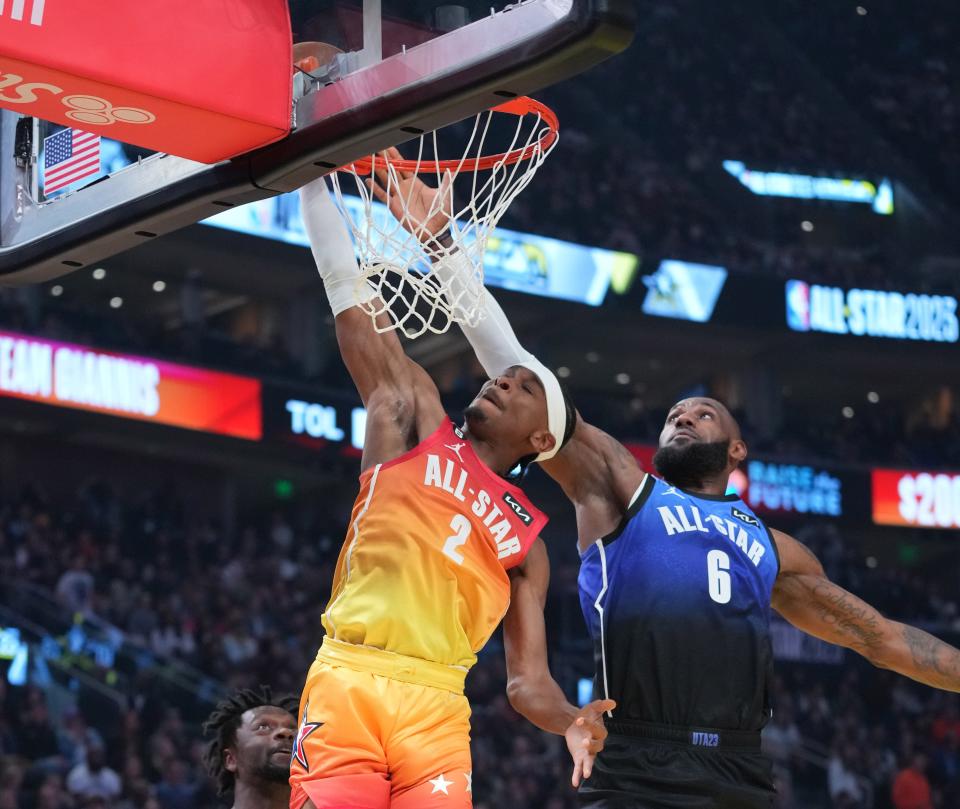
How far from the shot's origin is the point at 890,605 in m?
21.9

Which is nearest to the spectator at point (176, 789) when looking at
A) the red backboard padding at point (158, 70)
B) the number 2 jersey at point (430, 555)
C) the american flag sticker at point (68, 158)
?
the number 2 jersey at point (430, 555)

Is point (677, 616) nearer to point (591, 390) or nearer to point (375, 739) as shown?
point (375, 739)

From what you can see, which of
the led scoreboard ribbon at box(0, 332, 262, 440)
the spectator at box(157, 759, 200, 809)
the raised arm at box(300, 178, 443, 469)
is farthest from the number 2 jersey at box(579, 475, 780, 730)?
the led scoreboard ribbon at box(0, 332, 262, 440)

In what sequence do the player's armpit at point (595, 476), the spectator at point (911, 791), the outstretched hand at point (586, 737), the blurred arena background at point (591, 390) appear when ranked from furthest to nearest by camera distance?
the spectator at point (911, 791)
the blurred arena background at point (591, 390)
the player's armpit at point (595, 476)
the outstretched hand at point (586, 737)

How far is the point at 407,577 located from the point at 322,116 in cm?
130

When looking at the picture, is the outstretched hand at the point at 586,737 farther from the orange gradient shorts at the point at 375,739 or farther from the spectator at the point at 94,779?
the spectator at the point at 94,779

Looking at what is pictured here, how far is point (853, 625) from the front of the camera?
16.0 feet

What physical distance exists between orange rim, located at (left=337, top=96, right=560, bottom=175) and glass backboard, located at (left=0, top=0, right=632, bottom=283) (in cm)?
59

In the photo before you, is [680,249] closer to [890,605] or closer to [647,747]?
[890,605]

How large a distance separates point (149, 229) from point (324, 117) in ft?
2.23

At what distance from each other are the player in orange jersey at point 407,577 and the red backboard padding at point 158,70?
631mm

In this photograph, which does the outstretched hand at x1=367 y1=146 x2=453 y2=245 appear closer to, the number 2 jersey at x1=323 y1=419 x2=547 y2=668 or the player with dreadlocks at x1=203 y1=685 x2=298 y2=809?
the number 2 jersey at x1=323 y1=419 x2=547 y2=668

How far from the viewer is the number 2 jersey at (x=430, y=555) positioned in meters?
3.99

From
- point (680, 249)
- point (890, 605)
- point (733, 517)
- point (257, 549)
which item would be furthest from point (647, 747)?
point (680, 249)
